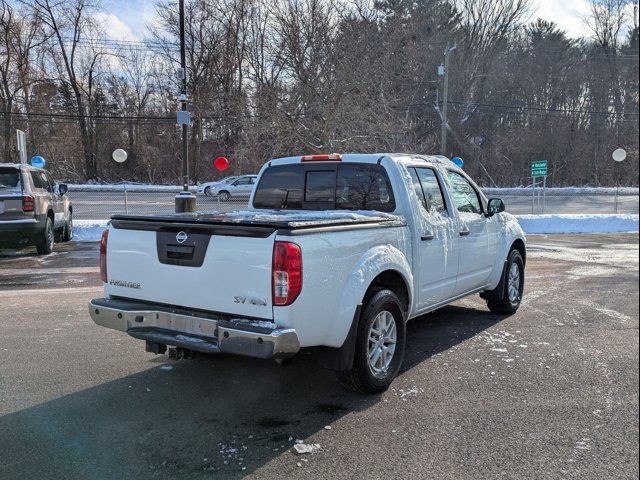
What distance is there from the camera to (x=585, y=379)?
4379 mm

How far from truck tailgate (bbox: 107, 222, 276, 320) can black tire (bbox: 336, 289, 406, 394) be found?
0.89m

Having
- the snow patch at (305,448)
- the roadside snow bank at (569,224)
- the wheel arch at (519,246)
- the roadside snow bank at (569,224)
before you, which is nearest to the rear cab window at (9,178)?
the roadside snow bank at (569,224)

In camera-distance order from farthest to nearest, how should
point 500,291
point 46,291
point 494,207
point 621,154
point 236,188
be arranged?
point 236,188 → point 46,291 → point 500,291 → point 494,207 → point 621,154

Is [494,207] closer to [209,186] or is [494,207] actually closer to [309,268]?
[309,268]

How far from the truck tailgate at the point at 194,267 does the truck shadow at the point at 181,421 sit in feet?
2.61

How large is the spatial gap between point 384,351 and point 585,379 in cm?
173

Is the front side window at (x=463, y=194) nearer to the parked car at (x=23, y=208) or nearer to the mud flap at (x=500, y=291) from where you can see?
the mud flap at (x=500, y=291)

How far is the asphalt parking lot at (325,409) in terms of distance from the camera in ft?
10.1

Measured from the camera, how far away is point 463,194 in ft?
19.0

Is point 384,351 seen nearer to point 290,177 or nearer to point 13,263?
point 290,177

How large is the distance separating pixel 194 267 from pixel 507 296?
4239 mm

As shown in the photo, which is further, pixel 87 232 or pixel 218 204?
pixel 218 204

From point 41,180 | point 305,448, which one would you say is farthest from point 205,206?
point 305,448

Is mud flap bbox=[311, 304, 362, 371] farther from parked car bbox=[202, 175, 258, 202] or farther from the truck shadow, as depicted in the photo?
parked car bbox=[202, 175, 258, 202]
